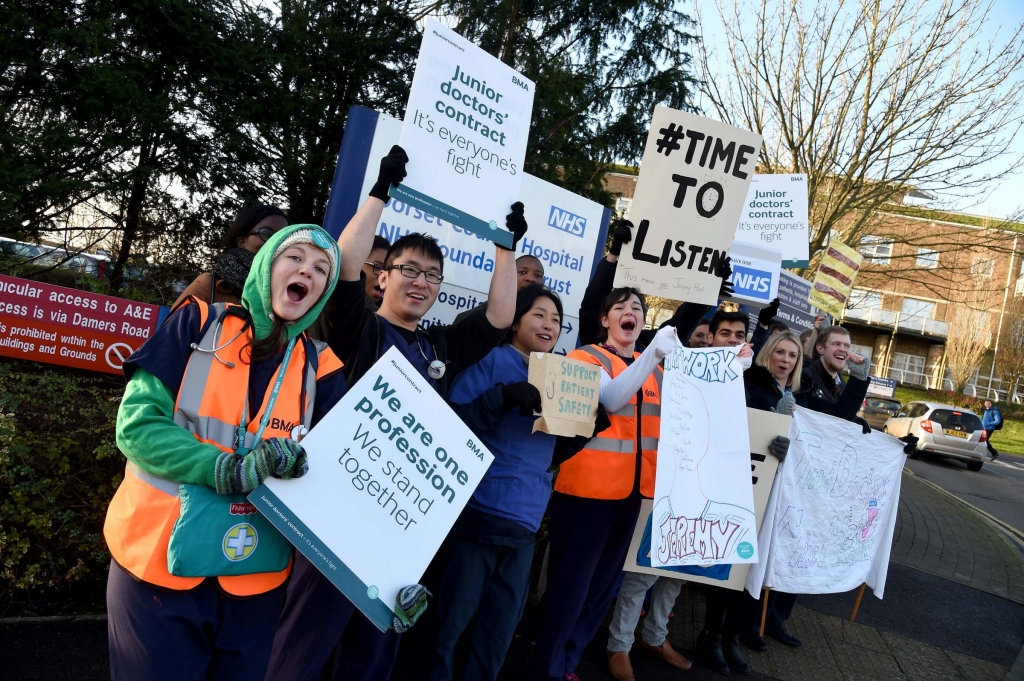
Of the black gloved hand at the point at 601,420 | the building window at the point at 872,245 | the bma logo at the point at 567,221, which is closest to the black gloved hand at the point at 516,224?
the black gloved hand at the point at 601,420

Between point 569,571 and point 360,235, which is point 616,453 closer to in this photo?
point 569,571

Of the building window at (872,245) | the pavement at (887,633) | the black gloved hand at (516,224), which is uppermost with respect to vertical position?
the building window at (872,245)

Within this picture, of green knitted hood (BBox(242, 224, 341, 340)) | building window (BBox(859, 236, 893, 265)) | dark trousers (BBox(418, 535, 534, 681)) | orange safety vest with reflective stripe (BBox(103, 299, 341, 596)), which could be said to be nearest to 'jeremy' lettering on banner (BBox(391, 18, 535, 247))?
green knitted hood (BBox(242, 224, 341, 340))

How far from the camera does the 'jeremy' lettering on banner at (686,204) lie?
12.7ft

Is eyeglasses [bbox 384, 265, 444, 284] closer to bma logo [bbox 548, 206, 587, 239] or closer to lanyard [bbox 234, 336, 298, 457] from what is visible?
lanyard [bbox 234, 336, 298, 457]

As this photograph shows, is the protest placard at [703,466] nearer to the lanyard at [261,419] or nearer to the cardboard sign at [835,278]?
the lanyard at [261,419]

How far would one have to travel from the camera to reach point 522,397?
2.79 m

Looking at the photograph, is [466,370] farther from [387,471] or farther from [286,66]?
[286,66]

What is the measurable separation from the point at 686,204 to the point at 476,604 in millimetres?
2406

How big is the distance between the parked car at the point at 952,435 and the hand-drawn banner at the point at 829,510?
14890 millimetres

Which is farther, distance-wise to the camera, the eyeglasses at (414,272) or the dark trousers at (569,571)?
the dark trousers at (569,571)

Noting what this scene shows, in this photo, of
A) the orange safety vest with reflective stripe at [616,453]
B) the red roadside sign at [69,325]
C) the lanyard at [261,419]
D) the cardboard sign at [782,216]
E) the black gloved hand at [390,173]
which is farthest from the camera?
the cardboard sign at [782,216]

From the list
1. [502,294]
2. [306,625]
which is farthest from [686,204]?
[306,625]

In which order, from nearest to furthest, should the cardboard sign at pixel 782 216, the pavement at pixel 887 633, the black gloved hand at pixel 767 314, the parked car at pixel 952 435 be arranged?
the pavement at pixel 887 633 → the black gloved hand at pixel 767 314 → the cardboard sign at pixel 782 216 → the parked car at pixel 952 435
